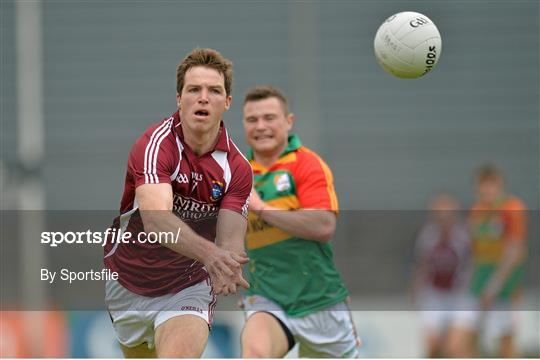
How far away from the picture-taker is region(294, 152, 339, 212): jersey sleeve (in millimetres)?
6723

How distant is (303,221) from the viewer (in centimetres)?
659

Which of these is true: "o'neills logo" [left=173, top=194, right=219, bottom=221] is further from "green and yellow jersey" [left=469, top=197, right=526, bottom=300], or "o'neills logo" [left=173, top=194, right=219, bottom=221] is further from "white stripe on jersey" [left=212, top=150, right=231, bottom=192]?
"green and yellow jersey" [left=469, top=197, right=526, bottom=300]

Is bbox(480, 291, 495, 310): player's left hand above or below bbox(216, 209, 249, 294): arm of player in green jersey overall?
below

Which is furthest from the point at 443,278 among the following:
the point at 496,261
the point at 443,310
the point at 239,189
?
the point at 239,189

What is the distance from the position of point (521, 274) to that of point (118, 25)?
→ 25.1 ft

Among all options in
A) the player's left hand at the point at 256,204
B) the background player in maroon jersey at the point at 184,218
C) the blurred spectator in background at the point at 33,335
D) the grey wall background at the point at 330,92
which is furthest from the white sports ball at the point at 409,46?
the grey wall background at the point at 330,92

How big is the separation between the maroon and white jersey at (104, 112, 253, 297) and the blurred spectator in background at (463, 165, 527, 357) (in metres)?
5.96

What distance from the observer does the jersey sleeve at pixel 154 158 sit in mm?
5242

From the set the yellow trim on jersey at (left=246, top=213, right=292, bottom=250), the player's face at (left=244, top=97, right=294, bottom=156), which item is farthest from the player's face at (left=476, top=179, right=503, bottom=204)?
the yellow trim on jersey at (left=246, top=213, right=292, bottom=250)

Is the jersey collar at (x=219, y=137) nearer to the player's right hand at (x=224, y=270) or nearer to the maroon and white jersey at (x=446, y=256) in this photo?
the player's right hand at (x=224, y=270)

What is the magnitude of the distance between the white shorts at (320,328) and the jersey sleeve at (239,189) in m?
1.34

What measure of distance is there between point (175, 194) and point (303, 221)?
134 centimetres

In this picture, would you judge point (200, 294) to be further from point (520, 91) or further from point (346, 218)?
point (520, 91)

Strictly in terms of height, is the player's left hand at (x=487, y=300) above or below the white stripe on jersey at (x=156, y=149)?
below
